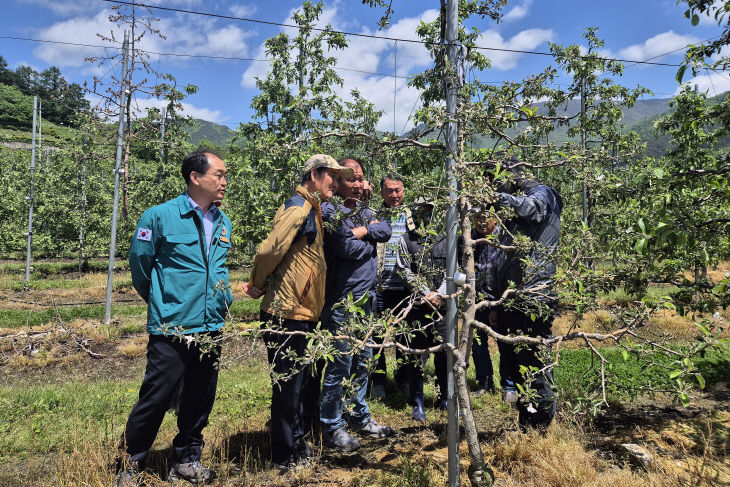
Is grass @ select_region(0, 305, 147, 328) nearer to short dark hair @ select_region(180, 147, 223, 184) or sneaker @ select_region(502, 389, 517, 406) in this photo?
short dark hair @ select_region(180, 147, 223, 184)

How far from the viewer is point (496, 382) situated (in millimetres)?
5133

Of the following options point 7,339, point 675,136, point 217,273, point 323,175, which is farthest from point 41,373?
point 675,136

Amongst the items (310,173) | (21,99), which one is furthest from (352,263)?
(21,99)

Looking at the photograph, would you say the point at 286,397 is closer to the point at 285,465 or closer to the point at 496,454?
the point at 285,465

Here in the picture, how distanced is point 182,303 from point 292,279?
2.37ft

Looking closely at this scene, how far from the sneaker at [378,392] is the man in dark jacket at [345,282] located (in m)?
0.90

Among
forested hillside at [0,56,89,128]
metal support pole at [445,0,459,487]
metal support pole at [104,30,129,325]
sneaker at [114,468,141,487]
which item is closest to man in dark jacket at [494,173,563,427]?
metal support pole at [445,0,459,487]

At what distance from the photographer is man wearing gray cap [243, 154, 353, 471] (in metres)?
2.78

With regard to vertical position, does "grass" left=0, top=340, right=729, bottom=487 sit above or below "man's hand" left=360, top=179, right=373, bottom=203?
below

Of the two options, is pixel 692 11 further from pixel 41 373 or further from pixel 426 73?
pixel 41 373

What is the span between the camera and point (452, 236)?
7.64 ft

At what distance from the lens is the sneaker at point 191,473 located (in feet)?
9.10

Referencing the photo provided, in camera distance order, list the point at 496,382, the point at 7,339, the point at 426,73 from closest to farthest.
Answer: the point at 426,73 → the point at 496,382 → the point at 7,339

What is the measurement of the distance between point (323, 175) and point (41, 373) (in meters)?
6.13
